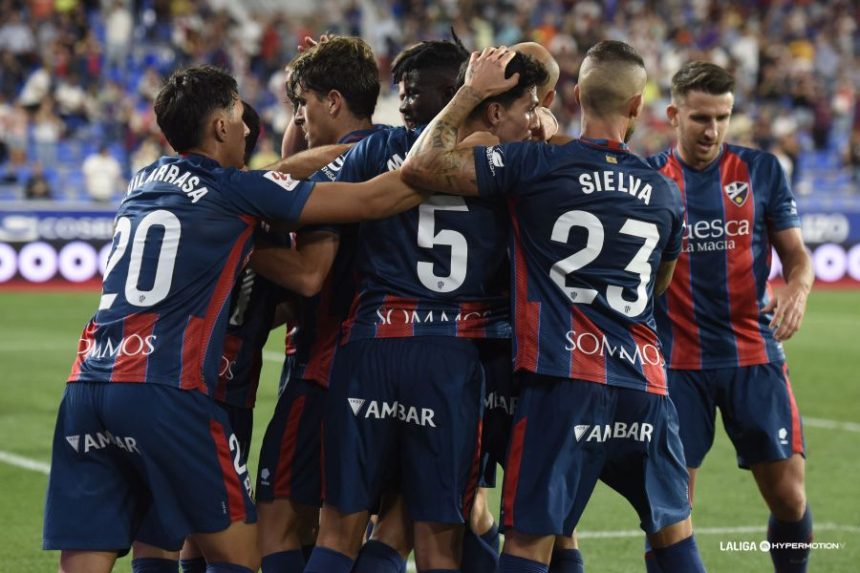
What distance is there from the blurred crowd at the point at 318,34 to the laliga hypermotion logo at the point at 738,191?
14918 millimetres

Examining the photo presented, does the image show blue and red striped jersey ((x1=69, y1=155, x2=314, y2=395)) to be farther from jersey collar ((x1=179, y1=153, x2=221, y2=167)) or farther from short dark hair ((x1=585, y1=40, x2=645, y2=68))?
short dark hair ((x1=585, y1=40, x2=645, y2=68))

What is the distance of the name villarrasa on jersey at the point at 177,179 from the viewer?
14.9 feet

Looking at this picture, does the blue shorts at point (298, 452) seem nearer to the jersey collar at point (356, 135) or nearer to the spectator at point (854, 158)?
the jersey collar at point (356, 135)

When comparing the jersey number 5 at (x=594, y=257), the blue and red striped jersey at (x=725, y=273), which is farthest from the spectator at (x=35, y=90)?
the jersey number 5 at (x=594, y=257)

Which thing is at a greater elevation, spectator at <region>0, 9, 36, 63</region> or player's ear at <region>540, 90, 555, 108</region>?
spectator at <region>0, 9, 36, 63</region>

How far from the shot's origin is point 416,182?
4.62 m

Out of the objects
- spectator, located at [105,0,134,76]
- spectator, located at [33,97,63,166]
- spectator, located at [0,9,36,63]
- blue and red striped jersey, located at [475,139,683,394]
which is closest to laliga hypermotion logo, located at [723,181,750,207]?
blue and red striped jersey, located at [475,139,683,394]

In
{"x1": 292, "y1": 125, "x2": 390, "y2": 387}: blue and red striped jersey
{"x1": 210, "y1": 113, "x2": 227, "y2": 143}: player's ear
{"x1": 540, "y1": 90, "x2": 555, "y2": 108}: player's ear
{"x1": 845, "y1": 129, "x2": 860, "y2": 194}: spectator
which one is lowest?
{"x1": 292, "y1": 125, "x2": 390, "y2": 387}: blue and red striped jersey

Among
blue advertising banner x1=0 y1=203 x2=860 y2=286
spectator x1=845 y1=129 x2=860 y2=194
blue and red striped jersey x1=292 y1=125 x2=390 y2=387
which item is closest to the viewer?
blue and red striped jersey x1=292 y1=125 x2=390 y2=387

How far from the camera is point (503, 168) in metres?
4.59

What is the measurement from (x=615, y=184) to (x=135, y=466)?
1.92m

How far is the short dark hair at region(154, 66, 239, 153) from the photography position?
4.66 metres

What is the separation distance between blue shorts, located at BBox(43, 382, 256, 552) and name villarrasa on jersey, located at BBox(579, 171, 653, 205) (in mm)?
1510

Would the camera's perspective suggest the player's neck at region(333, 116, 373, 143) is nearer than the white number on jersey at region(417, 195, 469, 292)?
No
